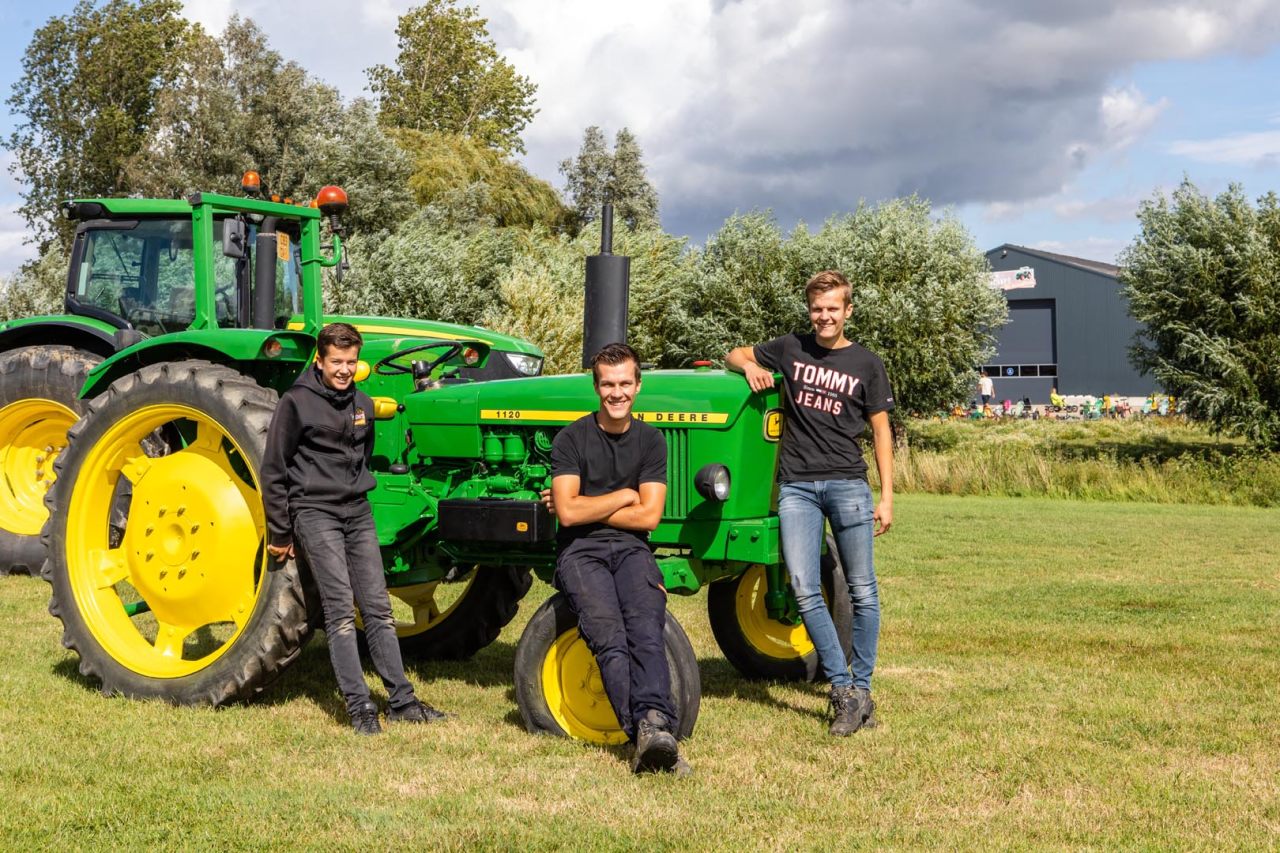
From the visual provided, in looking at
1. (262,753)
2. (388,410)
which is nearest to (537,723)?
(262,753)

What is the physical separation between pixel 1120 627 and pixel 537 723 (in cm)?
432

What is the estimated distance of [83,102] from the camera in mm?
36750

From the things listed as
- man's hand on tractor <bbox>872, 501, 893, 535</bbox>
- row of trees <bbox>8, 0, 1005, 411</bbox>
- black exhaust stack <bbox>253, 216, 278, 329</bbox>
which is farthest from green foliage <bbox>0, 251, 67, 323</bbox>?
man's hand on tractor <bbox>872, 501, 893, 535</bbox>

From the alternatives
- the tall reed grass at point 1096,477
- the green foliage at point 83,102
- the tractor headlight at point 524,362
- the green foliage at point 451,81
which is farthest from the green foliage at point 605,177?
the tractor headlight at point 524,362

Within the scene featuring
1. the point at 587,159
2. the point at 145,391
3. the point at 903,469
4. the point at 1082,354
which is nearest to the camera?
the point at 145,391

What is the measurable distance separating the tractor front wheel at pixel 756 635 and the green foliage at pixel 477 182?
28.2m

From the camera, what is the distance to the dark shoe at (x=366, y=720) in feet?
16.8

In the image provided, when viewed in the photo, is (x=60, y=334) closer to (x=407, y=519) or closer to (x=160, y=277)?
(x=160, y=277)

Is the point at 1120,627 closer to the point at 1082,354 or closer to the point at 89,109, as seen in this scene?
the point at 89,109

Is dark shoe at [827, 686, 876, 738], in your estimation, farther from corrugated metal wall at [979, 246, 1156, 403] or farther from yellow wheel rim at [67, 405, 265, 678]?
corrugated metal wall at [979, 246, 1156, 403]

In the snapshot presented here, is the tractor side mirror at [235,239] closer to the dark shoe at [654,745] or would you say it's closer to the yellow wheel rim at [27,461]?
the yellow wheel rim at [27,461]

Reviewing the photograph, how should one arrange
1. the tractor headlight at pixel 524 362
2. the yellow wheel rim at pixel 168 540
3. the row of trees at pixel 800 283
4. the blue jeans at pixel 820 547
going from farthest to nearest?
the row of trees at pixel 800 283
the tractor headlight at pixel 524 362
the yellow wheel rim at pixel 168 540
the blue jeans at pixel 820 547

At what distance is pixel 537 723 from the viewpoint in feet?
16.6

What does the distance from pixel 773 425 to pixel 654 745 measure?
5.17 ft
